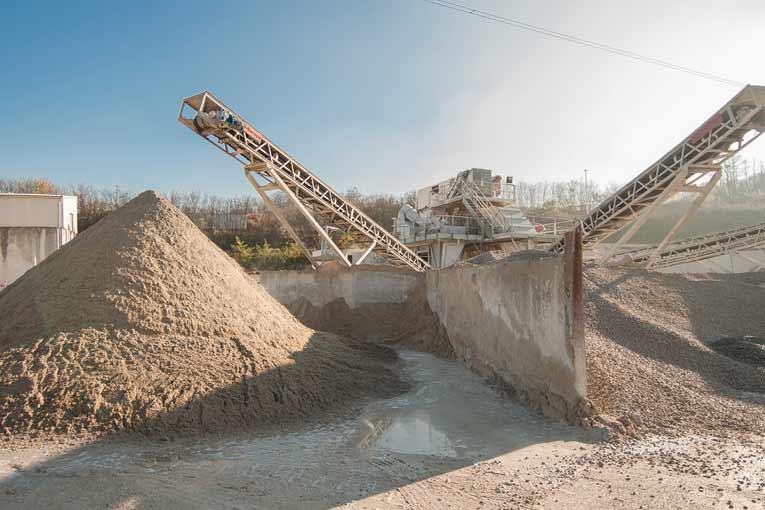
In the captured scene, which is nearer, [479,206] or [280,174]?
[280,174]

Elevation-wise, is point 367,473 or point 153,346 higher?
point 153,346

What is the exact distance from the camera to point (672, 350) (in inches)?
273

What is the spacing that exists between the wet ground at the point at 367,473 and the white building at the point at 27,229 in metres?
13.6

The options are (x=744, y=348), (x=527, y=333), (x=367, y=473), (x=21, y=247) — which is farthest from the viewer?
(x=21, y=247)

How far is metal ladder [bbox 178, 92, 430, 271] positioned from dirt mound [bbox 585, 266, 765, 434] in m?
7.04

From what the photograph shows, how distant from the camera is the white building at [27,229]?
1438cm

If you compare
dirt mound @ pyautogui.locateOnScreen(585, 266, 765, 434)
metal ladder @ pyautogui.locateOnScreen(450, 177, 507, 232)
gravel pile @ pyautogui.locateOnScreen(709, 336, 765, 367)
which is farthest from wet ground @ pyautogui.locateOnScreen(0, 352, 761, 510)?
metal ladder @ pyautogui.locateOnScreen(450, 177, 507, 232)

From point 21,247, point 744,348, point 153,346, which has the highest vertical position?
point 21,247

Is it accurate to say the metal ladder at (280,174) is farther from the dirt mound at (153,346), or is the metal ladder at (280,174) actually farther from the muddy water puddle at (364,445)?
the muddy water puddle at (364,445)

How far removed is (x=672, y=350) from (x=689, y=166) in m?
6.64

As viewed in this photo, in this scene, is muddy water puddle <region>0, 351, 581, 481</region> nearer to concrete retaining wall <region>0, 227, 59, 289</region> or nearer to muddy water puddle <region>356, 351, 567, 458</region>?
muddy water puddle <region>356, 351, 567, 458</region>

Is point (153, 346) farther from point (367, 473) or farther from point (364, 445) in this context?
point (367, 473)

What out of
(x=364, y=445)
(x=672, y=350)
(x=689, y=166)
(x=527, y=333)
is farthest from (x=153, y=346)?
(x=689, y=166)

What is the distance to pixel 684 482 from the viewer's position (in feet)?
11.3
